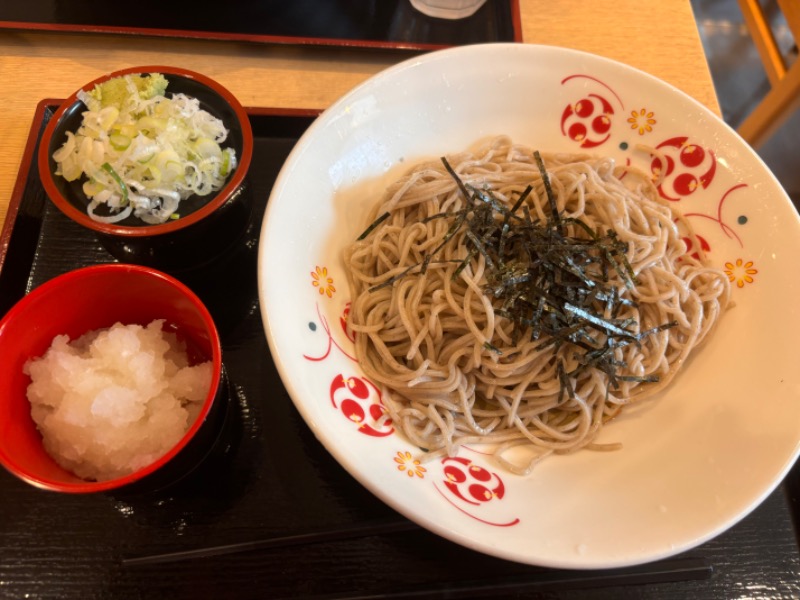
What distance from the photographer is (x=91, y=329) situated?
129 cm

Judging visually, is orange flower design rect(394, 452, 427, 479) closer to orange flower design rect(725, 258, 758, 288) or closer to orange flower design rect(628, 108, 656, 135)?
orange flower design rect(725, 258, 758, 288)

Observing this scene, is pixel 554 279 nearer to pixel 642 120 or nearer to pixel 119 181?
pixel 642 120

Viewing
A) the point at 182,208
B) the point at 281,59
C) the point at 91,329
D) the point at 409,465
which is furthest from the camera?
the point at 281,59

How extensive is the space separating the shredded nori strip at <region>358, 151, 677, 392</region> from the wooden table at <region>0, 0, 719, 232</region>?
0.75 meters

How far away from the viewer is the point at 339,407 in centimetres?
119

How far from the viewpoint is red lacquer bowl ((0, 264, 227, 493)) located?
1.04m

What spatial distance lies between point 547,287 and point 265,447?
0.77 m

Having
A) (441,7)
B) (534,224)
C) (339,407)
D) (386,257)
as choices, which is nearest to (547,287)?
(534,224)

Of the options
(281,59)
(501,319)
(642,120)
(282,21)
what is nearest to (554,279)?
(501,319)

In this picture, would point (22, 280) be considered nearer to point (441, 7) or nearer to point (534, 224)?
point (534, 224)

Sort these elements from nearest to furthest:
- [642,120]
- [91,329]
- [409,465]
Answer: [409,465]
[91,329]
[642,120]

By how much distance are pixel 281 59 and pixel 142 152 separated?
72cm

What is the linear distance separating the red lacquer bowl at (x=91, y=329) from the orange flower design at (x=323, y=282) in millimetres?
279

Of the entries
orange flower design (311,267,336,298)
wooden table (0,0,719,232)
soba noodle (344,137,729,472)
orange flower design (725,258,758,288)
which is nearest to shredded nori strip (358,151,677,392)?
soba noodle (344,137,729,472)
